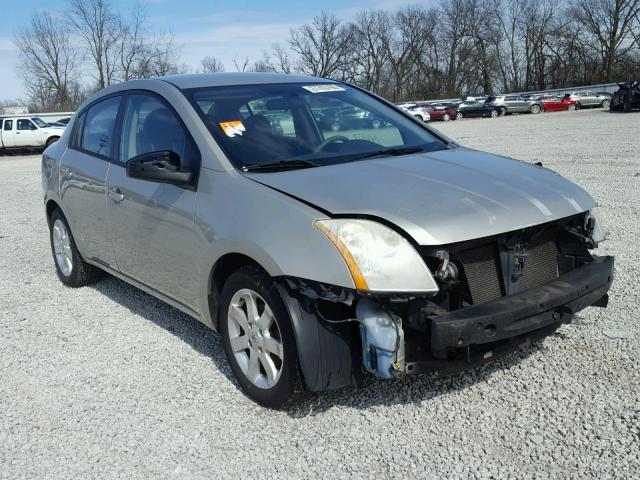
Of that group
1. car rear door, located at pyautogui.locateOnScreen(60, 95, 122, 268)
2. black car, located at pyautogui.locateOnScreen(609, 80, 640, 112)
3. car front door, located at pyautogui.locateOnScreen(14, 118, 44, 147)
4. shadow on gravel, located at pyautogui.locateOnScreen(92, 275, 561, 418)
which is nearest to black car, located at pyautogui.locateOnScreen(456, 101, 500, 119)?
black car, located at pyautogui.locateOnScreen(609, 80, 640, 112)

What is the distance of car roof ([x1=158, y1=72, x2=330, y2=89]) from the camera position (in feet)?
13.3

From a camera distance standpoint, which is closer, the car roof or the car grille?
the car grille

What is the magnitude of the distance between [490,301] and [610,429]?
0.81 meters

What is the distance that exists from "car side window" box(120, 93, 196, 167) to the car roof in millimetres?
206

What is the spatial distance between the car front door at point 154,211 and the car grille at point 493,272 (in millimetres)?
1492

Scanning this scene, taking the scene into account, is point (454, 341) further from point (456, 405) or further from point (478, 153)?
point (478, 153)

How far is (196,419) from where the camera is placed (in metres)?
3.19

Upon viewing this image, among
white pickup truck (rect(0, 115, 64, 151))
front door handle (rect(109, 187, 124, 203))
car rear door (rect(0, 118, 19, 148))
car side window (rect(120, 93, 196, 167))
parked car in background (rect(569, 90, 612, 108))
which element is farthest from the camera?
parked car in background (rect(569, 90, 612, 108))

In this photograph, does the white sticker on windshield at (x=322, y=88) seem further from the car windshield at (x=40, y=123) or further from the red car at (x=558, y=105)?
the red car at (x=558, y=105)

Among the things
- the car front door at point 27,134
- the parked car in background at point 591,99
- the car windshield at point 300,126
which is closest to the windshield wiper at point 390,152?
the car windshield at point 300,126

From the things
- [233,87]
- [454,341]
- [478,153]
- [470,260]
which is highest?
[233,87]

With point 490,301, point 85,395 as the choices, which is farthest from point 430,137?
point 85,395

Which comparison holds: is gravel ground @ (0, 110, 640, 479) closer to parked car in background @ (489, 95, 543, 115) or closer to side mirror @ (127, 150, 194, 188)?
side mirror @ (127, 150, 194, 188)

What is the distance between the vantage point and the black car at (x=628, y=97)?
2980 cm
